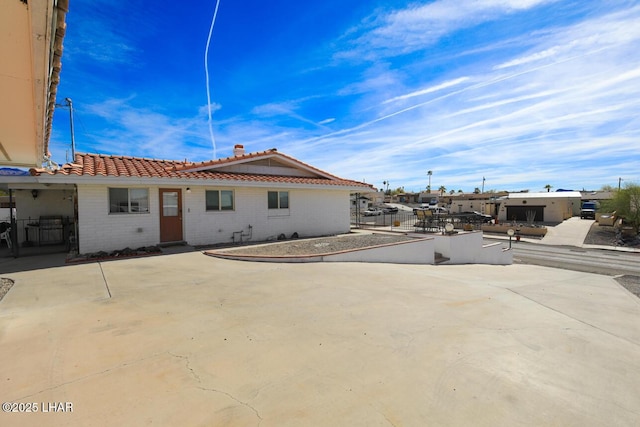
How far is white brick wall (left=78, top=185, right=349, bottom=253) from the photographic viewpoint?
9484mm

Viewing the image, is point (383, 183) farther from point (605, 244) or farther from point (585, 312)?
point (585, 312)

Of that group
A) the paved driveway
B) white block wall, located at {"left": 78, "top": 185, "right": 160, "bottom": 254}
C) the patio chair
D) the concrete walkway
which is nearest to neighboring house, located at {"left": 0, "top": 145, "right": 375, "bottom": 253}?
white block wall, located at {"left": 78, "top": 185, "right": 160, "bottom": 254}

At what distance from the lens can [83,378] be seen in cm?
281

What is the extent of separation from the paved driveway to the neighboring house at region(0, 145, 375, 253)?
3.97 metres

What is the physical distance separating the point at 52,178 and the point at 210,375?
350 inches

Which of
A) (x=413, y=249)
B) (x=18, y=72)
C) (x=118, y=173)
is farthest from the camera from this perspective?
(x=413, y=249)

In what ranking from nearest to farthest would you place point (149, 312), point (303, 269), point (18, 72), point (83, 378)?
point (83, 378)
point (18, 72)
point (149, 312)
point (303, 269)

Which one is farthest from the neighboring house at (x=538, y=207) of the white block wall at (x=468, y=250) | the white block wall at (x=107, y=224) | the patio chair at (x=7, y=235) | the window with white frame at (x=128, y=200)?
the patio chair at (x=7, y=235)

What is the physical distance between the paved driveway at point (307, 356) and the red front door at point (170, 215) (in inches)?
193

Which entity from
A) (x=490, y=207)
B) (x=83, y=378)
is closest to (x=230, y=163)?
(x=83, y=378)

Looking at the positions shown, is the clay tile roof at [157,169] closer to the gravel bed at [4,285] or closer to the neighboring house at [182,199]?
the neighboring house at [182,199]

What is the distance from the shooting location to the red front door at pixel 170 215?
35.8 ft

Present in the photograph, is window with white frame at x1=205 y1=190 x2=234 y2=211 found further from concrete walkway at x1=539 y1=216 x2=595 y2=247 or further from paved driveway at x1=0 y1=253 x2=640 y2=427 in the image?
concrete walkway at x1=539 y1=216 x2=595 y2=247

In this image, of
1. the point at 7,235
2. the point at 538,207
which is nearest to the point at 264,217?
the point at 7,235
